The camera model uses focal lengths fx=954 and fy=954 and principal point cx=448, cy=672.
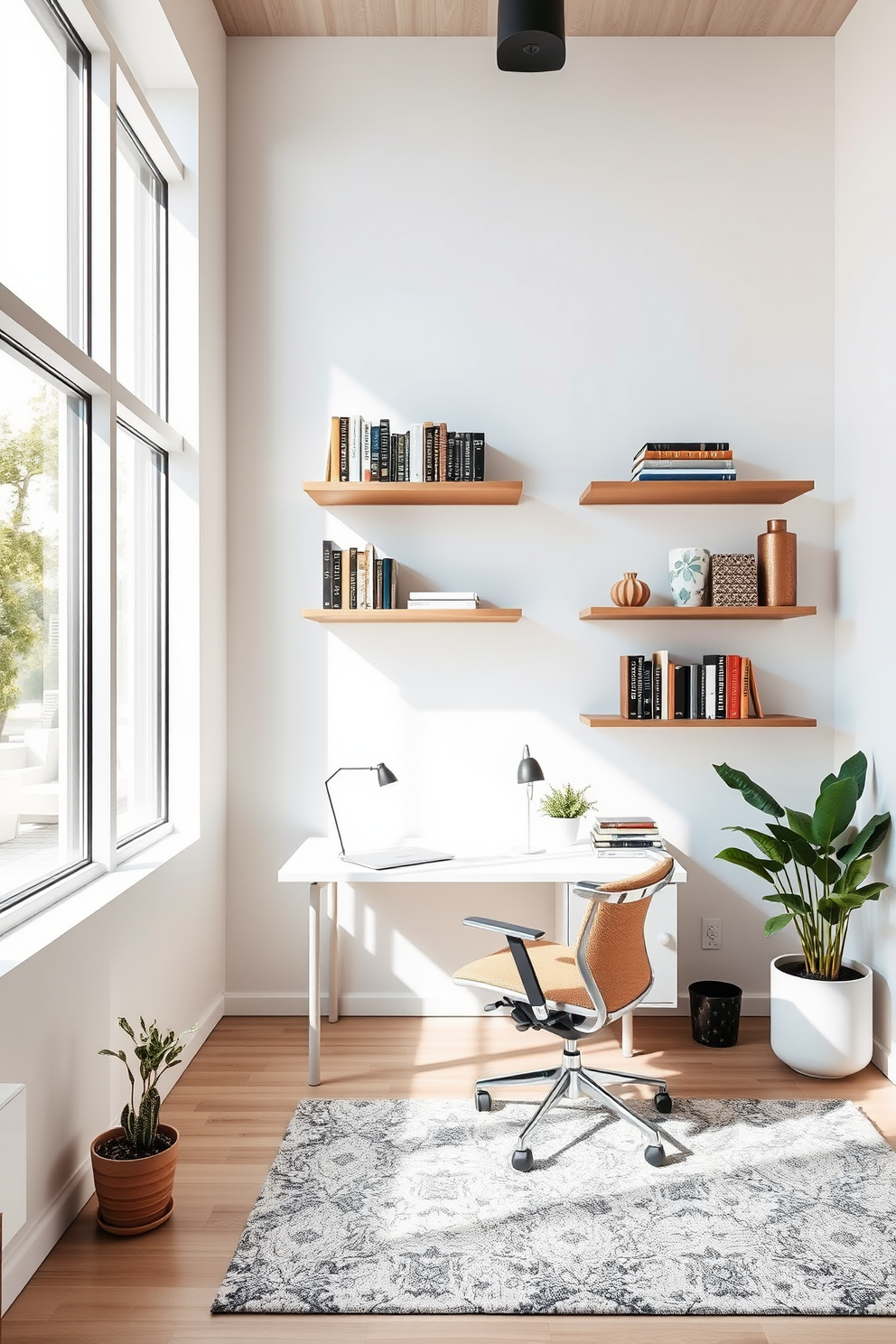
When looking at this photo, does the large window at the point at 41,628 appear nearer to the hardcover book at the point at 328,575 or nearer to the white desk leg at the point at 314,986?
the white desk leg at the point at 314,986

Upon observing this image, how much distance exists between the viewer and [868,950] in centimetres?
328

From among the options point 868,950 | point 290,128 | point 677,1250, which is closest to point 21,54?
point 290,128

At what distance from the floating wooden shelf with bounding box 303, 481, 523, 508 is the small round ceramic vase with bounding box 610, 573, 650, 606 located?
489 mm

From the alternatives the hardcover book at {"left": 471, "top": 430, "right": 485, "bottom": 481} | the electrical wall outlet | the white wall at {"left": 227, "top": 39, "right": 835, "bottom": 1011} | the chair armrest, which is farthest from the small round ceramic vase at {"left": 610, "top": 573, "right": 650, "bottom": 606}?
Result: the chair armrest

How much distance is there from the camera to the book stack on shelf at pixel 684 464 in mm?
3354

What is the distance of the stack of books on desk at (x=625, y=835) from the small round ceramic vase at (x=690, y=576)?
2.66 feet

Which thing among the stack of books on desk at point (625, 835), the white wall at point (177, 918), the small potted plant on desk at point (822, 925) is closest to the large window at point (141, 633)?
the white wall at point (177, 918)

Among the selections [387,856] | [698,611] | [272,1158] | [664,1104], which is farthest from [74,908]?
[698,611]

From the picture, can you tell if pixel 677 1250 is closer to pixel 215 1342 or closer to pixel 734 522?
pixel 215 1342

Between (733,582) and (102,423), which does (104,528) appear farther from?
(733,582)

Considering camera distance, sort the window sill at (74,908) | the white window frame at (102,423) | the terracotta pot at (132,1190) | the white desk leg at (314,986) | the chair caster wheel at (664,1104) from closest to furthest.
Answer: the window sill at (74,908)
the terracotta pot at (132,1190)
the white window frame at (102,423)
the chair caster wheel at (664,1104)
the white desk leg at (314,986)

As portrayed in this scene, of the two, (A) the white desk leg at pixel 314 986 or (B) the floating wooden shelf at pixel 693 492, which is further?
(B) the floating wooden shelf at pixel 693 492

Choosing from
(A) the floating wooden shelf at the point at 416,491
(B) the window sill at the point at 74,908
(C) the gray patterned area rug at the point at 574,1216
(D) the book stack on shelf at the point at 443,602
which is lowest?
(C) the gray patterned area rug at the point at 574,1216

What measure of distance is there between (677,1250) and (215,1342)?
39.2 inches
